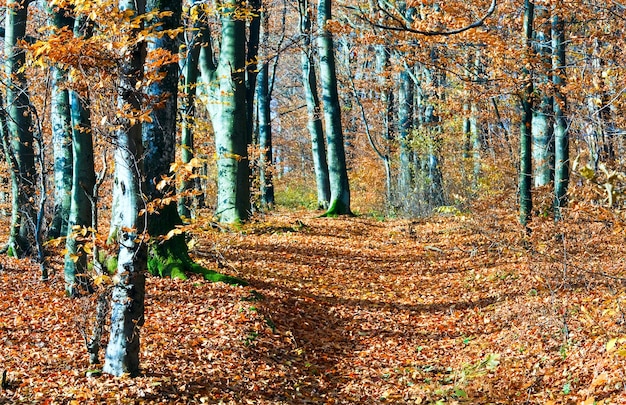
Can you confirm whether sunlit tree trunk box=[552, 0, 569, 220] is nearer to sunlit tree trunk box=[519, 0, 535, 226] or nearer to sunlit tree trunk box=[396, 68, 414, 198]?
sunlit tree trunk box=[519, 0, 535, 226]

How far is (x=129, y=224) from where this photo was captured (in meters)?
4.96

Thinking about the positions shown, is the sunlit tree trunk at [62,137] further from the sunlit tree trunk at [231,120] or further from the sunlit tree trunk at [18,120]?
the sunlit tree trunk at [231,120]

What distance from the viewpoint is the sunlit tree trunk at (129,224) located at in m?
4.91

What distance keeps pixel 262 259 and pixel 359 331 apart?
3584 millimetres

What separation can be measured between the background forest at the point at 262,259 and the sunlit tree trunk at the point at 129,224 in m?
0.02

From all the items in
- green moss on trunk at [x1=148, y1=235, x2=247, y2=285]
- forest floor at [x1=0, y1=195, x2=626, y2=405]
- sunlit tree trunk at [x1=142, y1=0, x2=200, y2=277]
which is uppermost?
sunlit tree trunk at [x1=142, y1=0, x2=200, y2=277]

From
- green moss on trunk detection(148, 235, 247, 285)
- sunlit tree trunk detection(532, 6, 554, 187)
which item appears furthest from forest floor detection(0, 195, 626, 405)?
sunlit tree trunk detection(532, 6, 554, 187)

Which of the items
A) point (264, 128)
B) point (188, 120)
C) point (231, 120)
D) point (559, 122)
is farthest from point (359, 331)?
point (264, 128)

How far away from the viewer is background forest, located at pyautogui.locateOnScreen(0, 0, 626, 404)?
16.5 ft

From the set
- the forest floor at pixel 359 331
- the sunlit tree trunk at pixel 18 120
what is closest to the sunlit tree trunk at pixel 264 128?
the sunlit tree trunk at pixel 18 120

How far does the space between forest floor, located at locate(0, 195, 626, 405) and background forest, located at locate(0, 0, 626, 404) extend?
0.03m

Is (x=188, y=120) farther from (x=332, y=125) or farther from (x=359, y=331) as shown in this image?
(x=359, y=331)

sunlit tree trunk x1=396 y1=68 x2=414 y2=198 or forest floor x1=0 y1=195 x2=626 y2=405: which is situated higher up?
sunlit tree trunk x1=396 y1=68 x2=414 y2=198

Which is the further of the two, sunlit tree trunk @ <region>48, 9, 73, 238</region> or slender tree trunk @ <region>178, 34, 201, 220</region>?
slender tree trunk @ <region>178, 34, 201, 220</region>
